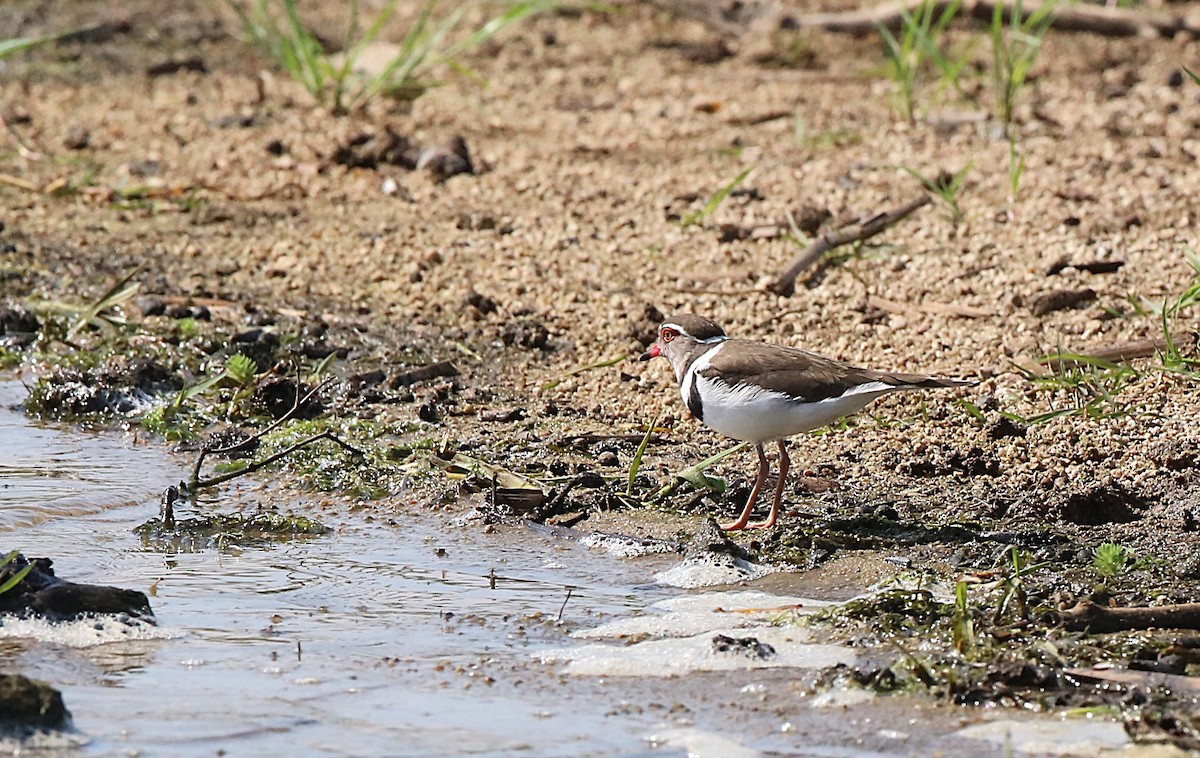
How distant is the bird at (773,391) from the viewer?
5324 millimetres

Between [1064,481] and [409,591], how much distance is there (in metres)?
2.22

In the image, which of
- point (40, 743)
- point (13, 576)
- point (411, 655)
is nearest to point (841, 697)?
point (411, 655)

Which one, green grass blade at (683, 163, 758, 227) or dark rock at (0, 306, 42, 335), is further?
green grass blade at (683, 163, 758, 227)

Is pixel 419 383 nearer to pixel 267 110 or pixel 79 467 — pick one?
pixel 79 467

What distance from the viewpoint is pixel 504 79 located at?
35.8 feet

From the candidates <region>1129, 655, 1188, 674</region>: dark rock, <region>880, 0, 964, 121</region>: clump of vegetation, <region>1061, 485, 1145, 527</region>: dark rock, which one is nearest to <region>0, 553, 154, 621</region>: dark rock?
<region>1129, 655, 1188, 674</region>: dark rock

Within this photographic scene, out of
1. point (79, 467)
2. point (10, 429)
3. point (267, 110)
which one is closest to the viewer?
point (79, 467)

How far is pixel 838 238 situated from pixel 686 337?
1.92 m

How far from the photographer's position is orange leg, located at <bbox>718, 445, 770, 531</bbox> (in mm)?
5516

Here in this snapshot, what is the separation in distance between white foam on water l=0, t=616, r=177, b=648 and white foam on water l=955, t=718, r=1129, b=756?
7.28 ft

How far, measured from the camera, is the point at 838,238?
7.75 meters

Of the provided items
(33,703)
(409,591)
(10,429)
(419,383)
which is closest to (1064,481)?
(409,591)

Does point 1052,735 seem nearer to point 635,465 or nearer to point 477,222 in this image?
point 635,465

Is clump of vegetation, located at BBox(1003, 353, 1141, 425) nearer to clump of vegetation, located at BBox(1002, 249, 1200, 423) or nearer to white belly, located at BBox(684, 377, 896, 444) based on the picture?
clump of vegetation, located at BBox(1002, 249, 1200, 423)
